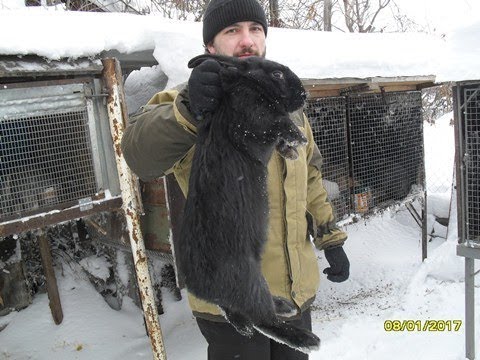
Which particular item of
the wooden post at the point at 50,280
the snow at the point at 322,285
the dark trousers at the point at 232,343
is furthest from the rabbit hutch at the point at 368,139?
the wooden post at the point at 50,280

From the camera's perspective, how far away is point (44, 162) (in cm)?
267

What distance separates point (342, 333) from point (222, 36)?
124 inches

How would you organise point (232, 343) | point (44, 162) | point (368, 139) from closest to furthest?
1. point (232, 343)
2. point (44, 162)
3. point (368, 139)

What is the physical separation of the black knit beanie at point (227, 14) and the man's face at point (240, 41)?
2cm

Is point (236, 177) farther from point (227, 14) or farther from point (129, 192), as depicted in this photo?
point (129, 192)

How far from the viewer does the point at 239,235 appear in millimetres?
1419

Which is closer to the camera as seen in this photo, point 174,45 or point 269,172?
point 269,172

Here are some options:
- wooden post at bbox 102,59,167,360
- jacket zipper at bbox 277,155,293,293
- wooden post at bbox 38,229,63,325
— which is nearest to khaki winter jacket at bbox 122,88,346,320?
jacket zipper at bbox 277,155,293,293

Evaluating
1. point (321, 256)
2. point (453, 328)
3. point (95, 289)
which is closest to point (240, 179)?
point (453, 328)

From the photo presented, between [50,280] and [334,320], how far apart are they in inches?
114

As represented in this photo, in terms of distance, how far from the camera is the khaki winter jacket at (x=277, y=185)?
147cm

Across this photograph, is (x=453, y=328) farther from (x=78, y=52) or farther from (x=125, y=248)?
(x=78, y=52)

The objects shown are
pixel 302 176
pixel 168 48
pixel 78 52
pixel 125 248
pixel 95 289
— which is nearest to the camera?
pixel 302 176
